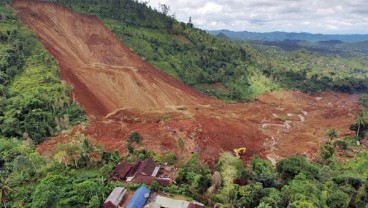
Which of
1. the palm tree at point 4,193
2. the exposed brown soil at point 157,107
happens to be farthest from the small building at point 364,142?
the palm tree at point 4,193

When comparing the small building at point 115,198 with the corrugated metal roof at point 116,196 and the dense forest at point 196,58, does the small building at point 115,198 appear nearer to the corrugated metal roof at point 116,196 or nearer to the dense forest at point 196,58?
the corrugated metal roof at point 116,196

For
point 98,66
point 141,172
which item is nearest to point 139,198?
point 141,172

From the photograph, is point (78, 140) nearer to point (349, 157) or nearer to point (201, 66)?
point (349, 157)

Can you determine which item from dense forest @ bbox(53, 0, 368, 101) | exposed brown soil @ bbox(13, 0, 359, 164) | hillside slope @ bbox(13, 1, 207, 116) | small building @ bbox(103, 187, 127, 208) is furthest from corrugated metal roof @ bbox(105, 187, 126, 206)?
dense forest @ bbox(53, 0, 368, 101)

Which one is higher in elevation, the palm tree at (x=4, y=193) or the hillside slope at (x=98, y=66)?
the hillside slope at (x=98, y=66)

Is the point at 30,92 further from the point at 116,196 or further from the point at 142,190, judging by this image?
the point at 142,190
